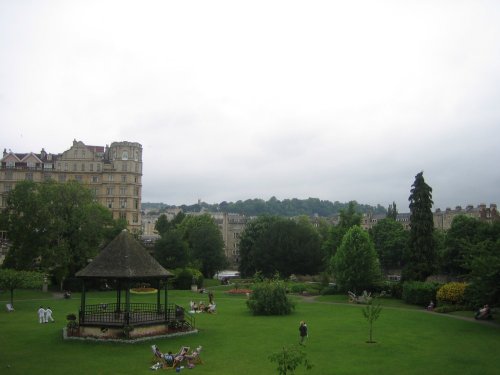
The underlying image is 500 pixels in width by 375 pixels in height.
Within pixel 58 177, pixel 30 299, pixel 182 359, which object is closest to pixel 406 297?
pixel 182 359

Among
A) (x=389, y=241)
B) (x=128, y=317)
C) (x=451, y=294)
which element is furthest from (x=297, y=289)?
(x=389, y=241)

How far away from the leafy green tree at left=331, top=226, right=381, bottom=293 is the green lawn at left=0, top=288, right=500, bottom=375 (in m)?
13.3

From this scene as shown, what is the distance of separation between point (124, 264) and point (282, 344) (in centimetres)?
1205

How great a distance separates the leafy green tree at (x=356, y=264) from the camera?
198 ft

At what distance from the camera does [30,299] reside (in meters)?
58.7

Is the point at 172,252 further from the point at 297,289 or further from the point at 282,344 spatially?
the point at 282,344

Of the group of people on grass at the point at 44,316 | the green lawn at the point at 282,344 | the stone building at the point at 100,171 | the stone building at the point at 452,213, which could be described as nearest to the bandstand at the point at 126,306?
the green lawn at the point at 282,344

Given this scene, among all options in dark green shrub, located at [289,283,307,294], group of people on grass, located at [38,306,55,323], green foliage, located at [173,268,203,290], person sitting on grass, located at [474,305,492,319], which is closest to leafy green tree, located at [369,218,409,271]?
Answer: dark green shrub, located at [289,283,307,294]

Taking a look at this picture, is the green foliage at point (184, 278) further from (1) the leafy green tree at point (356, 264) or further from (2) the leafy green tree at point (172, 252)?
(1) the leafy green tree at point (356, 264)

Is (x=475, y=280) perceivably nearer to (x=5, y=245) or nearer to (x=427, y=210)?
(x=427, y=210)

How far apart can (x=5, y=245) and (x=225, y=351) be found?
63.7 m

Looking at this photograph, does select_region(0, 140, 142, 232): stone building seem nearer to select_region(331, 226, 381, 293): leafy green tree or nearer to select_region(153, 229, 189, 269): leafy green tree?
select_region(153, 229, 189, 269): leafy green tree

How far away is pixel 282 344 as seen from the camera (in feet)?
104

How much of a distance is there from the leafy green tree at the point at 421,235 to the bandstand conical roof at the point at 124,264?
34.4m
